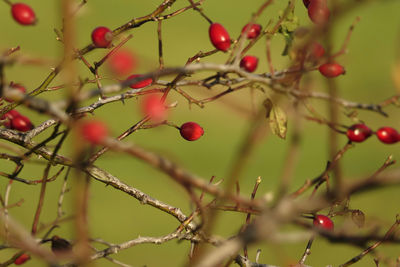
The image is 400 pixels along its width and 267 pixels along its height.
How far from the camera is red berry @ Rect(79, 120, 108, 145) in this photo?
22.3 inches

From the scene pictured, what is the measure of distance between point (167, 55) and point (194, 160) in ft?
6.76

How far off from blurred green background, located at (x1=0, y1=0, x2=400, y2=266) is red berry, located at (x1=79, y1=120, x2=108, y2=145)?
219 cm

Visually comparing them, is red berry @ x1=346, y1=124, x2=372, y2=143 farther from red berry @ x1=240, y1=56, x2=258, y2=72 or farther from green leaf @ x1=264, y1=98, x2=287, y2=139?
red berry @ x1=240, y1=56, x2=258, y2=72

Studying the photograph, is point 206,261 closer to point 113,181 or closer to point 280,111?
point 280,111

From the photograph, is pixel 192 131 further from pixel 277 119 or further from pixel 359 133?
pixel 359 133

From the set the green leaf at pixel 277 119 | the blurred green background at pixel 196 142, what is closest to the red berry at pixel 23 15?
the green leaf at pixel 277 119

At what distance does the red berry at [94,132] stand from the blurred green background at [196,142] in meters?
2.19

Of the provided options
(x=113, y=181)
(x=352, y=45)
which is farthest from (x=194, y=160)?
(x=113, y=181)

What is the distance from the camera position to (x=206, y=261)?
0.45m

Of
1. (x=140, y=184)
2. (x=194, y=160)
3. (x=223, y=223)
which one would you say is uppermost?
(x=194, y=160)

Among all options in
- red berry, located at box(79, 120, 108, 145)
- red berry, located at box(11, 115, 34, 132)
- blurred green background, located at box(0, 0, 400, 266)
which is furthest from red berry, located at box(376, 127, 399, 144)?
blurred green background, located at box(0, 0, 400, 266)

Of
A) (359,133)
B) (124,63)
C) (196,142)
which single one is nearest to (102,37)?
(124,63)

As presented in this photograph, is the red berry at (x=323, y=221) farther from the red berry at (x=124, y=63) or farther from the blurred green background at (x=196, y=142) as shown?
the blurred green background at (x=196, y=142)

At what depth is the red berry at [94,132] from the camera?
567mm
